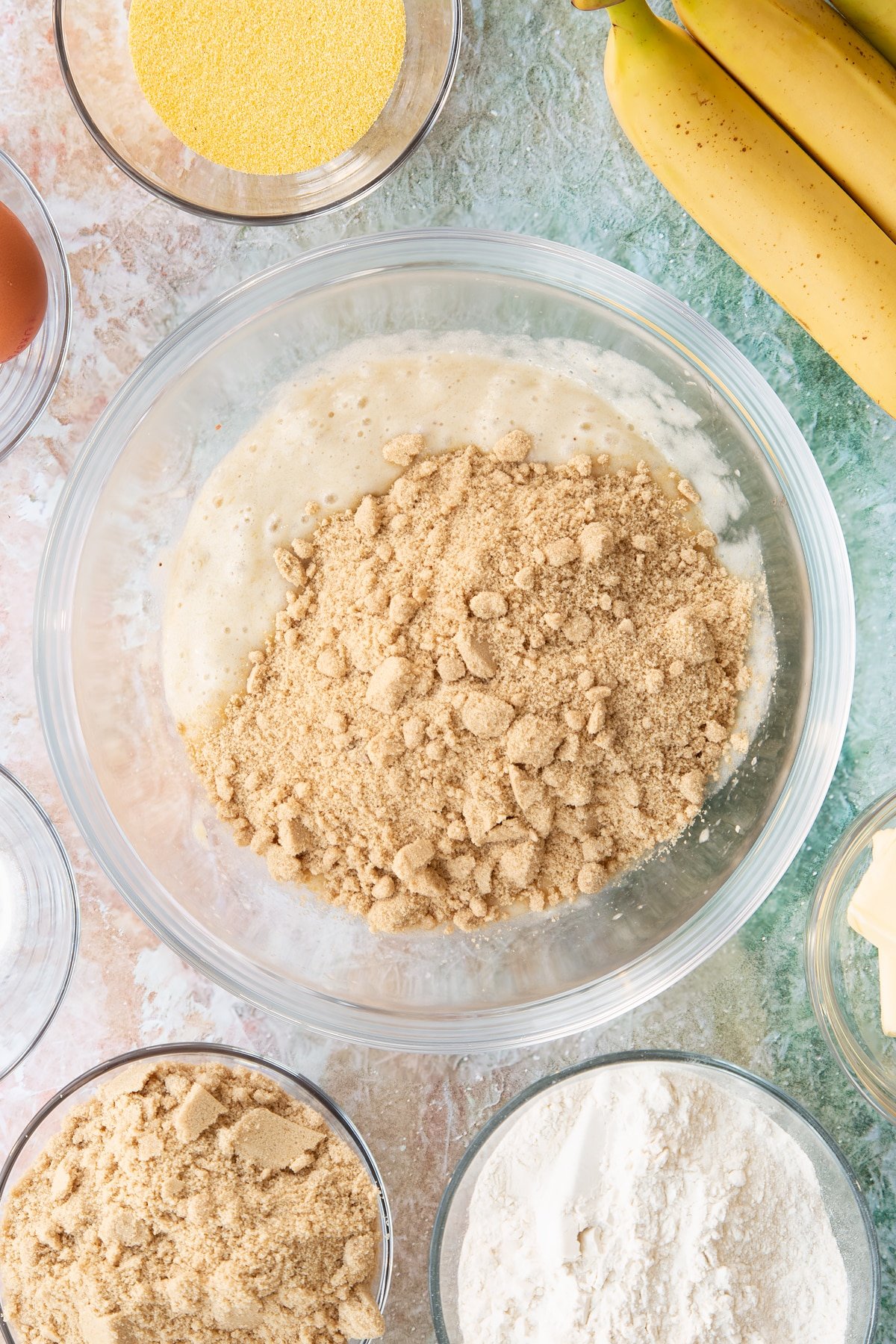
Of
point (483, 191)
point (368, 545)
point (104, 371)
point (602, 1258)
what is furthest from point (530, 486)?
point (602, 1258)

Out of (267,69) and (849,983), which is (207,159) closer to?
(267,69)

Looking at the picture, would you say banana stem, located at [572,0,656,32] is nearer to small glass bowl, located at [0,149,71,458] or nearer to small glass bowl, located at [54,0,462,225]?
small glass bowl, located at [54,0,462,225]

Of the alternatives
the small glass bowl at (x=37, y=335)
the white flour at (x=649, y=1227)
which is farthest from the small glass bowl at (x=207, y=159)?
the white flour at (x=649, y=1227)

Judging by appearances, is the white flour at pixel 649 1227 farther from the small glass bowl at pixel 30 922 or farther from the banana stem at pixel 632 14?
the banana stem at pixel 632 14

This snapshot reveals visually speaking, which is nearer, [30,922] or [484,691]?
[484,691]

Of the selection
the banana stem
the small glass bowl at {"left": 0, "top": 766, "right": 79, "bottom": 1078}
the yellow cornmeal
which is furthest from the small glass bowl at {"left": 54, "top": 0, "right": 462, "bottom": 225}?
the small glass bowl at {"left": 0, "top": 766, "right": 79, "bottom": 1078}

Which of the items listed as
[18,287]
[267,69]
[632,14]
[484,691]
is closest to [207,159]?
[267,69]
